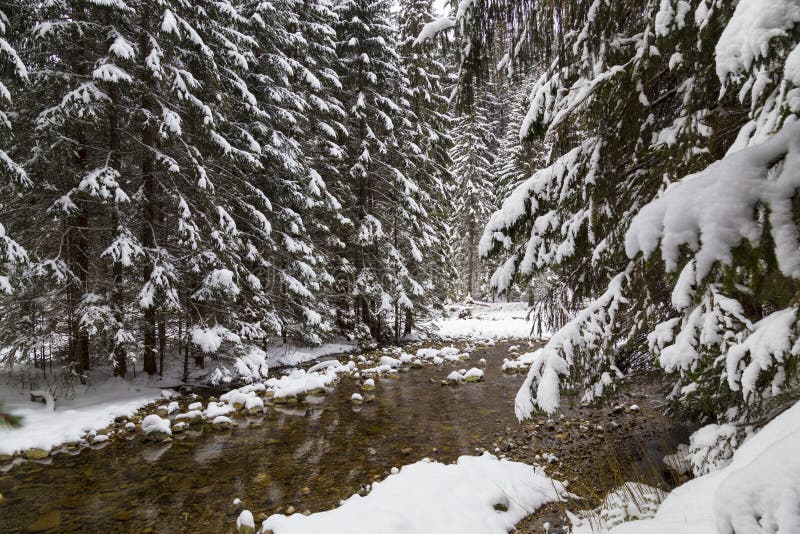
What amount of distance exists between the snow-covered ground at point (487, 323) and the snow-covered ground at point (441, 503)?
10764 mm

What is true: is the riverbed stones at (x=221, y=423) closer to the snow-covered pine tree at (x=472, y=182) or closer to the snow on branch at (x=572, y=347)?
the snow on branch at (x=572, y=347)

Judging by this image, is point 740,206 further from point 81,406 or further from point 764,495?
point 81,406

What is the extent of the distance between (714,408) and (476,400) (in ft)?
19.6

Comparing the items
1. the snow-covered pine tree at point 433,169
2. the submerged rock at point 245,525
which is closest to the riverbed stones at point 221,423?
the submerged rock at point 245,525

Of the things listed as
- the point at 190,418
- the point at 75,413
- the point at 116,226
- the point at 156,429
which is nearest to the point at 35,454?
the point at 75,413

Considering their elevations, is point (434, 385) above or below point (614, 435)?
below

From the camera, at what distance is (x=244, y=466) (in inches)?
235

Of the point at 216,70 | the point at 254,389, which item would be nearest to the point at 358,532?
the point at 254,389

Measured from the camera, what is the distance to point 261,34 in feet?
39.9

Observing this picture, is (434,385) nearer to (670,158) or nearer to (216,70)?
(670,158)

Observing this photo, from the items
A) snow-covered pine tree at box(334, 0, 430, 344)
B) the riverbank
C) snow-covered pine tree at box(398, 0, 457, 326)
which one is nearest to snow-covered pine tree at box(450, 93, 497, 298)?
snow-covered pine tree at box(398, 0, 457, 326)

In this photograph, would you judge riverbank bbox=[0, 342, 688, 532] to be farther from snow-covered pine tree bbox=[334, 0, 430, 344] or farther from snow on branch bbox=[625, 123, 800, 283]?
snow-covered pine tree bbox=[334, 0, 430, 344]

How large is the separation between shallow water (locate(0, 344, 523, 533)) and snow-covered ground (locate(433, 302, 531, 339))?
8538mm

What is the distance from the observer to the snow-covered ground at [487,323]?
745 inches
